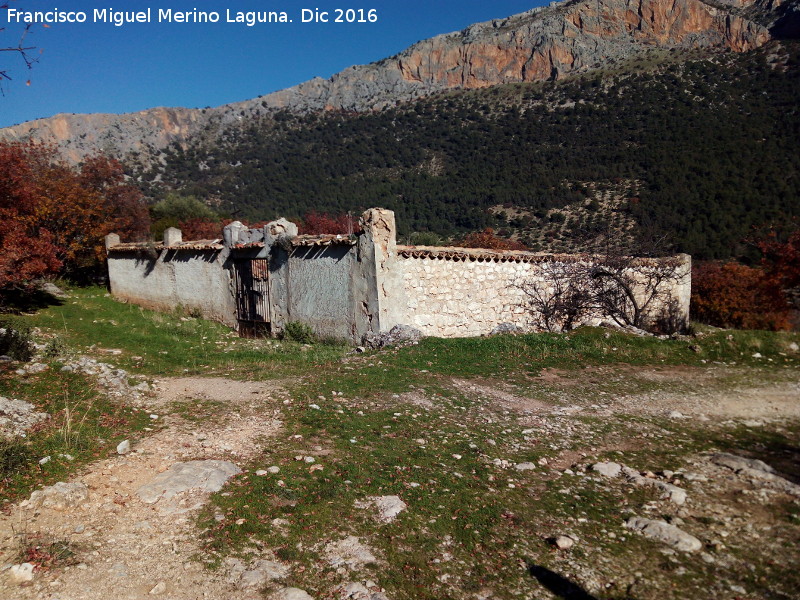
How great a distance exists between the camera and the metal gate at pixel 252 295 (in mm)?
12453

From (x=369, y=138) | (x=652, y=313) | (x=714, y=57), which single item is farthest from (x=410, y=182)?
(x=652, y=313)

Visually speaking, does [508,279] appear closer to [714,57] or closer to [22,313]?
[22,313]

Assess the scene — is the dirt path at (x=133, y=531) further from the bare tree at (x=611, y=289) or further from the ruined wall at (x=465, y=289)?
the bare tree at (x=611, y=289)

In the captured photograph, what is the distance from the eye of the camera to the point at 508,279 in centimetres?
1245

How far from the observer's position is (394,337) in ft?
33.8

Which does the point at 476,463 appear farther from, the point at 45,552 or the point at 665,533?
the point at 45,552

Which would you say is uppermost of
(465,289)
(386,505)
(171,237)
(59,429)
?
(171,237)

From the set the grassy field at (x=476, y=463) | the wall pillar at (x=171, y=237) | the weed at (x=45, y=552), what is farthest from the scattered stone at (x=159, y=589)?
the wall pillar at (x=171, y=237)

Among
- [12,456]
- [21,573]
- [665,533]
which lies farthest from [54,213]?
[665,533]

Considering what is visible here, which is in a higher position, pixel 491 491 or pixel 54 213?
pixel 54 213

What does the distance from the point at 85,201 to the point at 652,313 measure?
737 inches

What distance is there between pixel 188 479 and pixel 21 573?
4.43 feet

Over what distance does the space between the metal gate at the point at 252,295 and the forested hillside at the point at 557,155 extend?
25.2 m

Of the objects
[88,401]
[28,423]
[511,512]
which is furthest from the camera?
[88,401]
